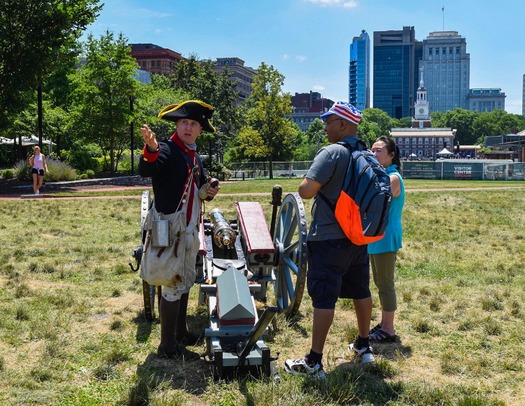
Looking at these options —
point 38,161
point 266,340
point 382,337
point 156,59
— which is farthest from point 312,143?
point 266,340

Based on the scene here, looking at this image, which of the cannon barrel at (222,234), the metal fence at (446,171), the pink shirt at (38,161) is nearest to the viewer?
the cannon barrel at (222,234)

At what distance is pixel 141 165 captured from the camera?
3.84 m

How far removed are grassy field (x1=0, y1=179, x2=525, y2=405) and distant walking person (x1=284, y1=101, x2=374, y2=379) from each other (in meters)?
0.25

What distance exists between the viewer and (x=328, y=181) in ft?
12.8

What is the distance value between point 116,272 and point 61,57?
721 inches

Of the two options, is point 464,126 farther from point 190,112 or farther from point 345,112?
point 190,112

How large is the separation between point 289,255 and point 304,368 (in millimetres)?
1685

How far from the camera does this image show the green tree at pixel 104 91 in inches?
1149

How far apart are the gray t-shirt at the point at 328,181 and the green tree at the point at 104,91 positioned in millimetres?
26103

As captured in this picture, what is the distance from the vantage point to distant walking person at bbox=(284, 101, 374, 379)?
383 cm

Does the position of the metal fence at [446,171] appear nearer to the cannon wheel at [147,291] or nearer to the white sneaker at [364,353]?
the cannon wheel at [147,291]

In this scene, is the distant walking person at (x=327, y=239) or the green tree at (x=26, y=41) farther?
the green tree at (x=26, y=41)

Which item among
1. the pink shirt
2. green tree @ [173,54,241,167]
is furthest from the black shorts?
green tree @ [173,54,241,167]

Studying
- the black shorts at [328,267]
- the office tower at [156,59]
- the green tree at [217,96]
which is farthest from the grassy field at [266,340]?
the office tower at [156,59]
